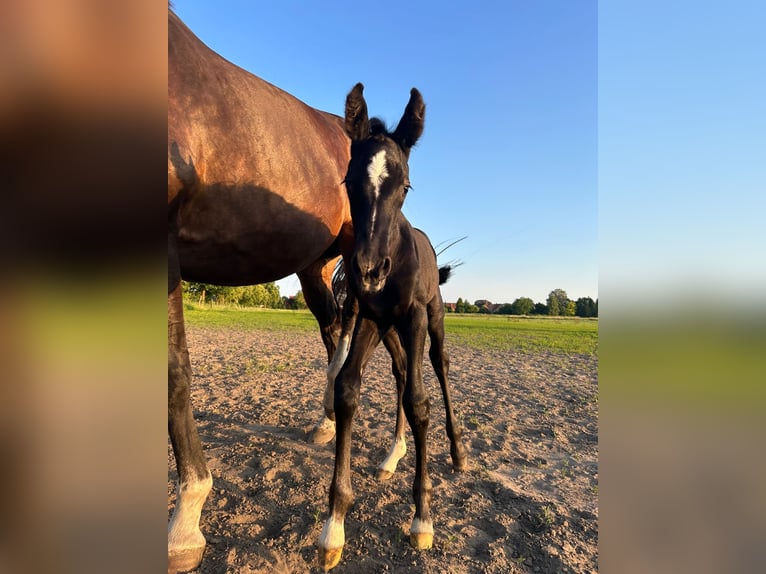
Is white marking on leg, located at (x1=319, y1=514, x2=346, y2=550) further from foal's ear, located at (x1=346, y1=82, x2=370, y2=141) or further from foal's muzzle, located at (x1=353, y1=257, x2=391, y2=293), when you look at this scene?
foal's ear, located at (x1=346, y1=82, x2=370, y2=141)

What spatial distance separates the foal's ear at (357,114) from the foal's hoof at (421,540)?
2.54 m

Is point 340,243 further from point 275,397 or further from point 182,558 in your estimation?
point 275,397

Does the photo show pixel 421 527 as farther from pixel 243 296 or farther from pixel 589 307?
pixel 243 296

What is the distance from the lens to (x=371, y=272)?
2.20 metres

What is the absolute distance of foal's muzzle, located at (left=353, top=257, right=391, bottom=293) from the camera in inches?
85.2

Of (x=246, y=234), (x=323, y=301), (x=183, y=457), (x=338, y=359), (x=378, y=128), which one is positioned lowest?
(x=183, y=457)

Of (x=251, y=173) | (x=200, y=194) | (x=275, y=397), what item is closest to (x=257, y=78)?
(x=251, y=173)

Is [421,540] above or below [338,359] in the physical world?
below

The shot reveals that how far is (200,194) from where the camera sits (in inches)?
100

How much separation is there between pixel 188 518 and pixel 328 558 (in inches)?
32.8

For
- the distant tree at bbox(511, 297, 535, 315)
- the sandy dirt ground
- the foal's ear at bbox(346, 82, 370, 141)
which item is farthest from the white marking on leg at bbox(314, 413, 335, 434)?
the distant tree at bbox(511, 297, 535, 315)

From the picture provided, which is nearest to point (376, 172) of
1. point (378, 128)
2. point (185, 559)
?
point (378, 128)
